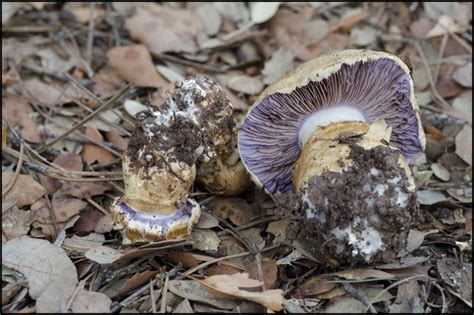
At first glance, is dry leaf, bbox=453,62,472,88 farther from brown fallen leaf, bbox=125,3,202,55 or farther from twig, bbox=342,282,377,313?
twig, bbox=342,282,377,313

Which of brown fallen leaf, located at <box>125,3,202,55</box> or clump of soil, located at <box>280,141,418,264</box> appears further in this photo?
brown fallen leaf, located at <box>125,3,202,55</box>

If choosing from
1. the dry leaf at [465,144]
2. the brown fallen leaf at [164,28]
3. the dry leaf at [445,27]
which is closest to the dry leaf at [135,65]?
the brown fallen leaf at [164,28]

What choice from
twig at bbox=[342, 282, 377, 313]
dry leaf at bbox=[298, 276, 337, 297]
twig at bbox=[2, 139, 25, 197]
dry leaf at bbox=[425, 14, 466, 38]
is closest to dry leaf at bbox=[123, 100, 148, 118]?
twig at bbox=[2, 139, 25, 197]

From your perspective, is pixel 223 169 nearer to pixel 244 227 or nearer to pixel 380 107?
pixel 244 227

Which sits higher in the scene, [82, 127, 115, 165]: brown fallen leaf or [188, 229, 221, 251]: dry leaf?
[188, 229, 221, 251]: dry leaf

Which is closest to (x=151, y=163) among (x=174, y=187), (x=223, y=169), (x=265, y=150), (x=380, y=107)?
(x=174, y=187)
